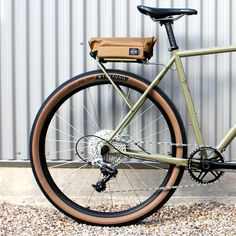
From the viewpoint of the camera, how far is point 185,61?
→ 5250 millimetres

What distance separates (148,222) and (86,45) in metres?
1.41

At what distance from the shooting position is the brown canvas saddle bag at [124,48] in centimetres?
473

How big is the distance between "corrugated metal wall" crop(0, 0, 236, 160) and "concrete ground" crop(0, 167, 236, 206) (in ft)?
0.86

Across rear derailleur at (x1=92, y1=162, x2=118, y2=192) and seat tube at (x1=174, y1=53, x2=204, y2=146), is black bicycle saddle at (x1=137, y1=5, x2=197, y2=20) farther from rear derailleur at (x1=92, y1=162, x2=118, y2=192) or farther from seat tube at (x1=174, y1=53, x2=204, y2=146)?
rear derailleur at (x1=92, y1=162, x2=118, y2=192)

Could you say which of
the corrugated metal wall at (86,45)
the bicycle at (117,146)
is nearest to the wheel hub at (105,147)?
the bicycle at (117,146)

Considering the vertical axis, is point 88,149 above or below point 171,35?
below

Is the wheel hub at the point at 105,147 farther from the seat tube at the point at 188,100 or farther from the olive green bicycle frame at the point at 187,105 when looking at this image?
the seat tube at the point at 188,100

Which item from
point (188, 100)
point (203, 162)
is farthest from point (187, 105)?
point (203, 162)

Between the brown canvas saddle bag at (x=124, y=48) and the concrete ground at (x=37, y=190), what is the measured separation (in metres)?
1.12

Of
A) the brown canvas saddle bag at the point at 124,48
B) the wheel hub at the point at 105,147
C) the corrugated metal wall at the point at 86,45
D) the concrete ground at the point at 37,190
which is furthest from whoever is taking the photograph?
the concrete ground at the point at 37,190

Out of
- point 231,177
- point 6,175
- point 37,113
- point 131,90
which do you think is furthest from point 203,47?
point 6,175

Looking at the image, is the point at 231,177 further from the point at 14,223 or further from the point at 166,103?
the point at 14,223

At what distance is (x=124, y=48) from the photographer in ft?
15.6

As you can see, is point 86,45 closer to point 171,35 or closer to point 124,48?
point 124,48
